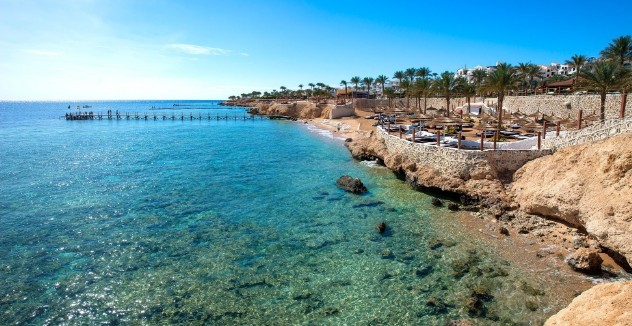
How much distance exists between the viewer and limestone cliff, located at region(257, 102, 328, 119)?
3469 inches

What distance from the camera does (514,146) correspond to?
22797 millimetres

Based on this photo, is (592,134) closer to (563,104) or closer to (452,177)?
(452,177)

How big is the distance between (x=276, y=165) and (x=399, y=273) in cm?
2247

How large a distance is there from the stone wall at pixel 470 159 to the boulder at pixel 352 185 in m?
5.32

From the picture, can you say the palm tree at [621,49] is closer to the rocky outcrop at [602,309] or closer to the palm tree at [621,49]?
the palm tree at [621,49]

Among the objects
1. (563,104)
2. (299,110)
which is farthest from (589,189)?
(299,110)

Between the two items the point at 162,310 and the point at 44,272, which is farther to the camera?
the point at 44,272

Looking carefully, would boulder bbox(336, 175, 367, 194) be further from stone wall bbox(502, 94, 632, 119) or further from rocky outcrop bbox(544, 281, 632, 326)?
stone wall bbox(502, 94, 632, 119)

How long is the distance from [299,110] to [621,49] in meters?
66.6

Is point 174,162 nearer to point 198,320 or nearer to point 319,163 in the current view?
point 319,163

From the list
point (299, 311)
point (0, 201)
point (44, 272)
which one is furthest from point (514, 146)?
point (0, 201)

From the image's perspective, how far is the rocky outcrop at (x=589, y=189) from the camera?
13.7 m

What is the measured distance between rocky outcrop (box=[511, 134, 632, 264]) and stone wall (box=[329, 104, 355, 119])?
57501mm

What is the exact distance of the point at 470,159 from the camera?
74.0 ft
